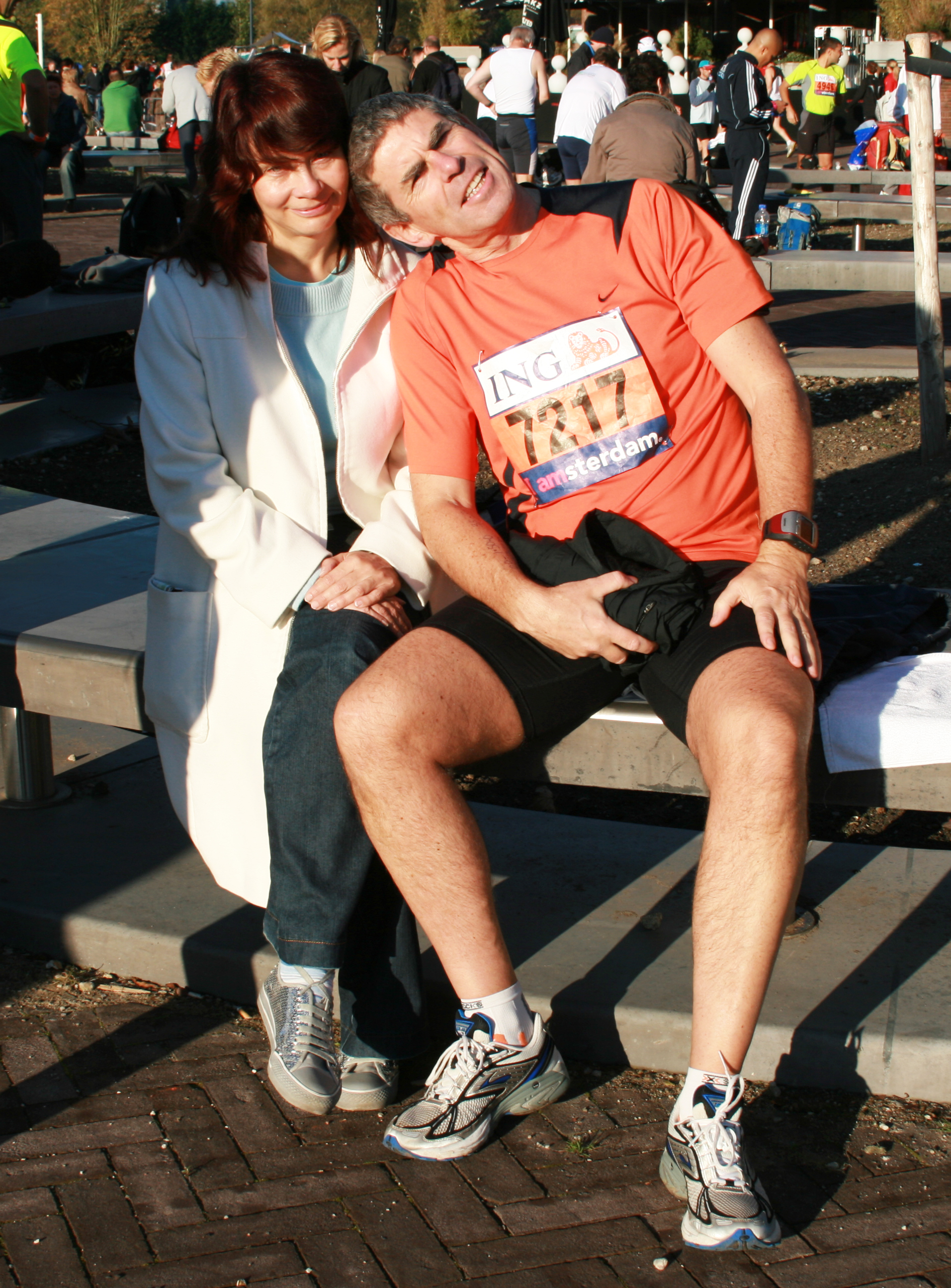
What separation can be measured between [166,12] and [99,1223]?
6550 cm

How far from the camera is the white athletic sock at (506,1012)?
2256 millimetres

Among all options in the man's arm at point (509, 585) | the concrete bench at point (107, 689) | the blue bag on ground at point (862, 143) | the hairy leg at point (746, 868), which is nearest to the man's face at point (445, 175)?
the man's arm at point (509, 585)

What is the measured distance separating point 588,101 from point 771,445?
9250mm

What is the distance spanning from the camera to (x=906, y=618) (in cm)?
256

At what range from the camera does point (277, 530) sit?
2.53 m

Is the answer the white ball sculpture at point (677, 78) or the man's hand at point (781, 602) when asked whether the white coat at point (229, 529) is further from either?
the white ball sculpture at point (677, 78)

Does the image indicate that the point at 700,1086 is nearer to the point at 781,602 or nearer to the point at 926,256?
the point at 781,602

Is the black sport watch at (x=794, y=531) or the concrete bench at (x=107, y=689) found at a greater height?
the black sport watch at (x=794, y=531)

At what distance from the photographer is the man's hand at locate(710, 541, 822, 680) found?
2.22m

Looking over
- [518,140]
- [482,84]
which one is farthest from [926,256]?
[482,84]

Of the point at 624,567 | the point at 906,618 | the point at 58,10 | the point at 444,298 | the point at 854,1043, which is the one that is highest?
the point at 58,10

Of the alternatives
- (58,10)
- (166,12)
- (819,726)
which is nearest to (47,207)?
(819,726)

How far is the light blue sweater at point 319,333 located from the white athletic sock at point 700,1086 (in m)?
1.35

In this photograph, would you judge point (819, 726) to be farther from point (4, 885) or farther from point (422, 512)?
point (4, 885)
